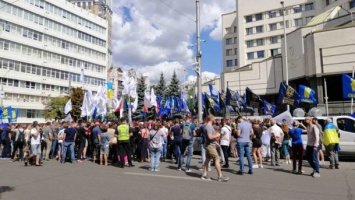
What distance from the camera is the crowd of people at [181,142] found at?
34.0ft

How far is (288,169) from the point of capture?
11523 millimetres

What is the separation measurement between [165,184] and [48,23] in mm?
57398

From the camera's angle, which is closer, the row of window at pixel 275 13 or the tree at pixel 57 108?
the tree at pixel 57 108

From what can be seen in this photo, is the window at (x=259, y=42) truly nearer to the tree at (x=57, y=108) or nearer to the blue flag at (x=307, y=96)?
the tree at (x=57, y=108)

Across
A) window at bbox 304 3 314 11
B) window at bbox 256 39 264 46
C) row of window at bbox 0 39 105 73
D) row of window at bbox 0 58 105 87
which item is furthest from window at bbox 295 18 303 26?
row of window at bbox 0 39 105 73

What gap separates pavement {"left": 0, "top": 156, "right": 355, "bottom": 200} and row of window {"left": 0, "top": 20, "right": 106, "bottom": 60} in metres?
47.1

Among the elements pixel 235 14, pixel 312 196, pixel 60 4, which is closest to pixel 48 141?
pixel 312 196

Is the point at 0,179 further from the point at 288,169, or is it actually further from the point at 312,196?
the point at 288,169

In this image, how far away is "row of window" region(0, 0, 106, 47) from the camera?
169 ft

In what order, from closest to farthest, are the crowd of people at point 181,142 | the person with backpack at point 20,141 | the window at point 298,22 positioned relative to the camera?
the crowd of people at point 181,142 → the person with backpack at point 20,141 → the window at point 298,22

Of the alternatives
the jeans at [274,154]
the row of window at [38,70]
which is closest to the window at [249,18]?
the row of window at [38,70]

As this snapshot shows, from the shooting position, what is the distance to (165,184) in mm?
8922

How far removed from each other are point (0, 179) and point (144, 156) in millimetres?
5873

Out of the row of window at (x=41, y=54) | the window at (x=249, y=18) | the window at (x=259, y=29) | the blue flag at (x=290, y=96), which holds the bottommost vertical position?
the blue flag at (x=290, y=96)
